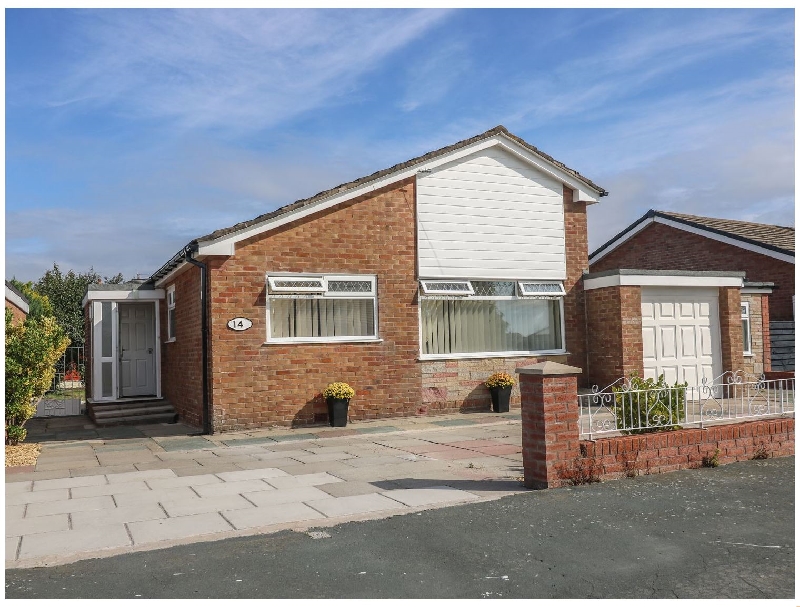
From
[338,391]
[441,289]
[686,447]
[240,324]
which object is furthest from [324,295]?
[686,447]

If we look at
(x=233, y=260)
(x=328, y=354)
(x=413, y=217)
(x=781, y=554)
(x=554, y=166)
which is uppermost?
(x=554, y=166)

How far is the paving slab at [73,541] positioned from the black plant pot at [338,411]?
660cm

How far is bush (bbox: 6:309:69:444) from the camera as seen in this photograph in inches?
444

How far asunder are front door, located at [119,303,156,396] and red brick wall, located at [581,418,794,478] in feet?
38.9

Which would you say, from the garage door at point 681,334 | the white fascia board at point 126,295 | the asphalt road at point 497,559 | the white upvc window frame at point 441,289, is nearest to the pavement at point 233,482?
the asphalt road at point 497,559

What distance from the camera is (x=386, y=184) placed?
13773mm

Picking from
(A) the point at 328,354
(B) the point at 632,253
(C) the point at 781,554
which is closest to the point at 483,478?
(C) the point at 781,554

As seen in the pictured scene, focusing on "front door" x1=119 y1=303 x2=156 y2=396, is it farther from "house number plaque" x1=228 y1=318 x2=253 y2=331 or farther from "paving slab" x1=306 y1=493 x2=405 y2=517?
"paving slab" x1=306 y1=493 x2=405 y2=517

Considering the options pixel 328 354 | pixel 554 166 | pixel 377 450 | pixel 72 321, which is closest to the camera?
pixel 377 450

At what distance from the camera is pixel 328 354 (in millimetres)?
13156

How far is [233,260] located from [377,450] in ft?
14.5

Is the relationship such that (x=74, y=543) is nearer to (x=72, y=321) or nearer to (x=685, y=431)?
(x=685, y=431)

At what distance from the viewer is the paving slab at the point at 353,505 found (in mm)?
6578

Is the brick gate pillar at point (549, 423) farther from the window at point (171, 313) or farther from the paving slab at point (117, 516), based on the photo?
the window at point (171, 313)
